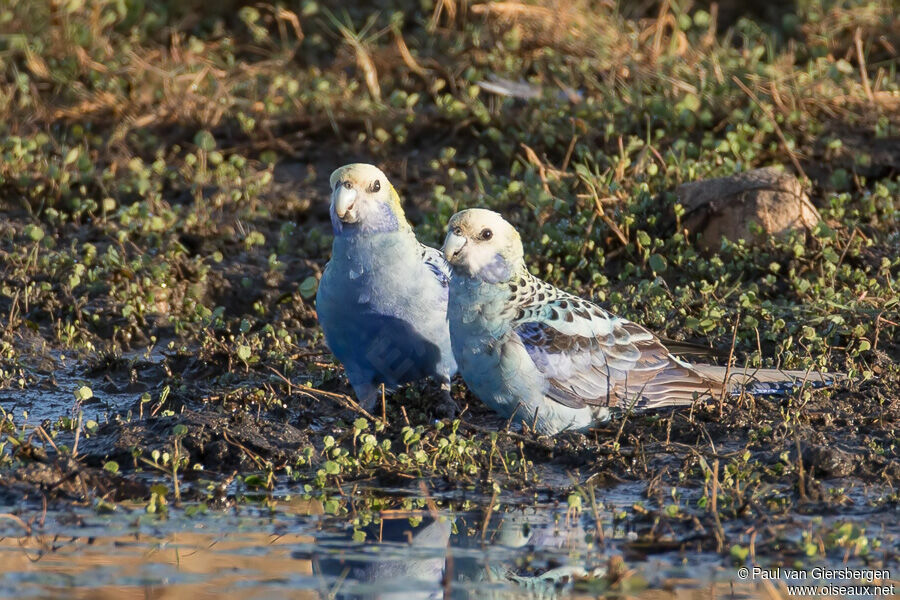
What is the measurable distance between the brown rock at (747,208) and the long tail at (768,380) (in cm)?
156

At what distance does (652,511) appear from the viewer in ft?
16.0

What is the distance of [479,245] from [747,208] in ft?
8.24

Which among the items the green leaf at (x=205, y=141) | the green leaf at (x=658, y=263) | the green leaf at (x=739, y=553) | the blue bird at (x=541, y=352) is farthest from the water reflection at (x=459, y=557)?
the green leaf at (x=205, y=141)

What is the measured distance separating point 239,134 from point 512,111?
1991mm

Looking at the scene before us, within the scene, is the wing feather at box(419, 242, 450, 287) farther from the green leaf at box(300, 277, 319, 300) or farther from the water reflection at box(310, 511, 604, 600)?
the water reflection at box(310, 511, 604, 600)

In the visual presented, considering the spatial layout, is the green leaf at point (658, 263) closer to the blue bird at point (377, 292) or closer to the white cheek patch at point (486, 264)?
the blue bird at point (377, 292)

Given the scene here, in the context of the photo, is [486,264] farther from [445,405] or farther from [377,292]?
[445,405]

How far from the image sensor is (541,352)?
18.6 ft

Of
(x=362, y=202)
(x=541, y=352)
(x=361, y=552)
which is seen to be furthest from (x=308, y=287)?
(x=361, y=552)

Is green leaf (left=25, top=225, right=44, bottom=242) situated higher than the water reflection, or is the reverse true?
green leaf (left=25, top=225, right=44, bottom=242)

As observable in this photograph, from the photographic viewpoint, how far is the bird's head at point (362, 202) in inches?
232

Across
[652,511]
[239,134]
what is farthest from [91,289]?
[652,511]

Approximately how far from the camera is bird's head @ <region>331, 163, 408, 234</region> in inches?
232

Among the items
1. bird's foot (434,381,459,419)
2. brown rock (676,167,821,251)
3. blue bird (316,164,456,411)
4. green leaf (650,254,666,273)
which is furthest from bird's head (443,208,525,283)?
brown rock (676,167,821,251)
